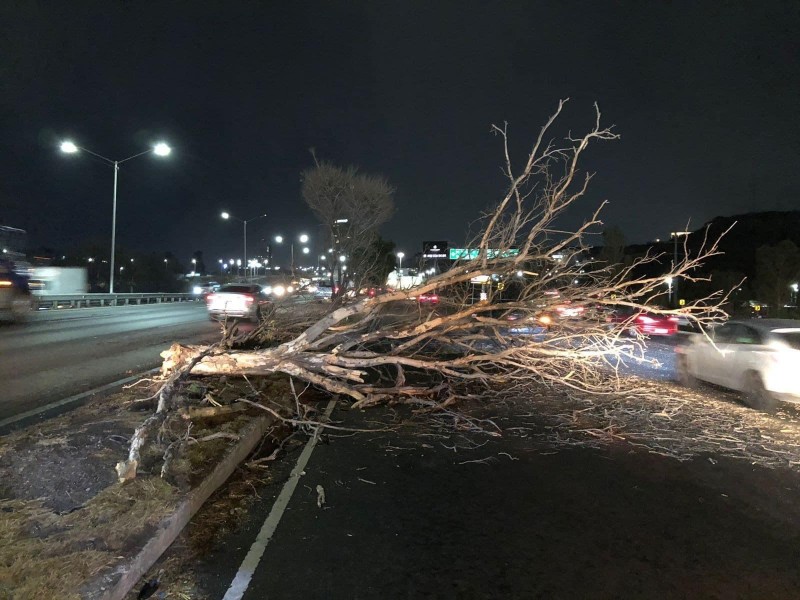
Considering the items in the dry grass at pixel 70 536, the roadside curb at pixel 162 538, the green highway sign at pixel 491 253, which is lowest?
the roadside curb at pixel 162 538

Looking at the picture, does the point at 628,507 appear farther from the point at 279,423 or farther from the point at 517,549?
the point at 279,423

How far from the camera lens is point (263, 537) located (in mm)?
4824

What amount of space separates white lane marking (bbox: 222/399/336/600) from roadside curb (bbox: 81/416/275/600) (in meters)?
0.63

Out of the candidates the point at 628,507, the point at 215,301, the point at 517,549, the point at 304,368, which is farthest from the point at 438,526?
the point at 215,301

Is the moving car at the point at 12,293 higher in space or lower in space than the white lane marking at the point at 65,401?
higher

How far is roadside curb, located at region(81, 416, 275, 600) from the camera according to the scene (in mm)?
3678

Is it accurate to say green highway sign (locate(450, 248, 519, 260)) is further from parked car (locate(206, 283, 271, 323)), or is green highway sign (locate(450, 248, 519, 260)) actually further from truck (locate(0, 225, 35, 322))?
truck (locate(0, 225, 35, 322))

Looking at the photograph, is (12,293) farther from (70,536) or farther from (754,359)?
(754,359)

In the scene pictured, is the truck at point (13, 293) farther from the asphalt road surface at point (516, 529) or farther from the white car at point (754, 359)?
the white car at point (754, 359)

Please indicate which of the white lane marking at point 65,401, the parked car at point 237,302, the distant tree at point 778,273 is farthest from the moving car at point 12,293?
the distant tree at point 778,273

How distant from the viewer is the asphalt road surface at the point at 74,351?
10.0 m

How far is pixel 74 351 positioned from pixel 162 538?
11748 millimetres

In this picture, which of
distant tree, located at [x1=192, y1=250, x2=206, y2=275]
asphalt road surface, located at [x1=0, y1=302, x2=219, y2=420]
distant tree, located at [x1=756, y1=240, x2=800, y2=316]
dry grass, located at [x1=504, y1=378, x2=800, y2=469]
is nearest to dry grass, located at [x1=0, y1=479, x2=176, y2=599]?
asphalt road surface, located at [x1=0, y1=302, x2=219, y2=420]

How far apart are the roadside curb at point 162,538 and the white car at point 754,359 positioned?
Answer: 7752 mm
